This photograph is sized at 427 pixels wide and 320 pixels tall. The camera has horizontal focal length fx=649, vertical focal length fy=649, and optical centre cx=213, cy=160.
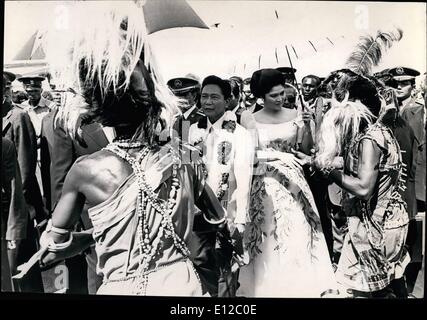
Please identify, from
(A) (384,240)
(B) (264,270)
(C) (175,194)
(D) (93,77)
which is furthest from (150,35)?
(A) (384,240)

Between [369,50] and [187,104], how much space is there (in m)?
1.06

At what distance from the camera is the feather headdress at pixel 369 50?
361cm

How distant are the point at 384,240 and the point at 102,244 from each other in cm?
157

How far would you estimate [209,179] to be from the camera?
354cm

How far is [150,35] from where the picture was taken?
11.5 feet

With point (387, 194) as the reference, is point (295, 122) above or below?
above

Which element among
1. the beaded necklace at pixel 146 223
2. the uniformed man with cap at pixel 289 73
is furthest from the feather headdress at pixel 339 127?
the beaded necklace at pixel 146 223

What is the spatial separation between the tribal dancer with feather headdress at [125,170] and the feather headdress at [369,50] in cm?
104

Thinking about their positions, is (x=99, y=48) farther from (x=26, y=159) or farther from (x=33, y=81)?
(x=26, y=159)

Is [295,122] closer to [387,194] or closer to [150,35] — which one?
[387,194]

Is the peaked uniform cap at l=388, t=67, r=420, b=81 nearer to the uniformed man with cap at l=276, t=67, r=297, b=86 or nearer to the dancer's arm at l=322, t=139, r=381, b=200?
the dancer's arm at l=322, t=139, r=381, b=200

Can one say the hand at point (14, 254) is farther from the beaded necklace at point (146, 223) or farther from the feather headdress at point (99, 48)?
the feather headdress at point (99, 48)

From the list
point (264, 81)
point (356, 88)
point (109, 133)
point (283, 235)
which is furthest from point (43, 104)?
point (356, 88)

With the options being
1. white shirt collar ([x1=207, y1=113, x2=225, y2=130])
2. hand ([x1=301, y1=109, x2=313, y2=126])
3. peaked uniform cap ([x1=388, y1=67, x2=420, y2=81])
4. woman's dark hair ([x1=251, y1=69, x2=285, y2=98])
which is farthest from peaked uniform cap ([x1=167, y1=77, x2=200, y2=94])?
peaked uniform cap ([x1=388, y1=67, x2=420, y2=81])
